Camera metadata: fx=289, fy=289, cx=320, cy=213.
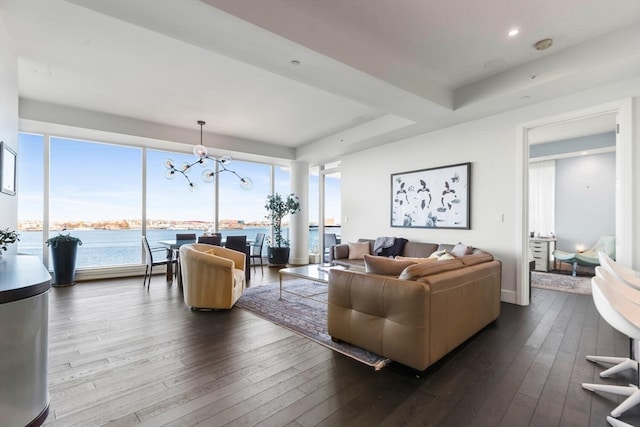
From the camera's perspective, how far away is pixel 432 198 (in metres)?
5.09

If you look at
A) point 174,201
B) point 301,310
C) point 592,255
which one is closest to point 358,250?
point 301,310

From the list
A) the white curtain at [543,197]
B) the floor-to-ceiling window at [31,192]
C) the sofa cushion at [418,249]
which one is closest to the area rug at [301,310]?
the sofa cushion at [418,249]

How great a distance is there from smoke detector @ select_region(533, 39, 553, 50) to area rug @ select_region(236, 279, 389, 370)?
138 inches

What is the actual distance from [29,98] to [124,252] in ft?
10.3

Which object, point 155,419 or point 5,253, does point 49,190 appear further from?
point 155,419

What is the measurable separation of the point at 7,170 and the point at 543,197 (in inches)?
368

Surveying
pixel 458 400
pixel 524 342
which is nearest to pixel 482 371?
pixel 458 400

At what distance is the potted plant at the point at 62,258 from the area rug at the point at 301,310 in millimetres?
3243

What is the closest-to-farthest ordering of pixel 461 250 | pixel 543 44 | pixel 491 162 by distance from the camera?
1. pixel 543 44
2. pixel 461 250
3. pixel 491 162

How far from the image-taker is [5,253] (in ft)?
9.36

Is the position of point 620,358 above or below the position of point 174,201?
below

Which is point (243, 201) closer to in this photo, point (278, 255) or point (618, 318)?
point (278, 255)

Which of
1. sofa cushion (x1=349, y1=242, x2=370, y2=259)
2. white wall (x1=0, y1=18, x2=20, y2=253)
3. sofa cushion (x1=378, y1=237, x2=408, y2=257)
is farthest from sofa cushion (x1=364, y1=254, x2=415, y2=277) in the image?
white wall (x1=0, y1=18, x2=20, y2=253)

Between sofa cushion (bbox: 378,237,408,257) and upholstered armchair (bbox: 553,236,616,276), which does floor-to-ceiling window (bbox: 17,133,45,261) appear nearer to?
sofa cushion (bbox: 378,237,408,257)
